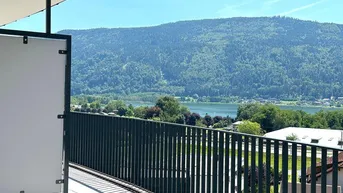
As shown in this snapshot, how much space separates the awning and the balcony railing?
168 cm

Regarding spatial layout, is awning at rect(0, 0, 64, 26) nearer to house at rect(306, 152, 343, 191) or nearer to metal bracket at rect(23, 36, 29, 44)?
metal bracket at rect(23, 36, 29, 44)

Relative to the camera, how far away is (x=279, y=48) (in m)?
46.7

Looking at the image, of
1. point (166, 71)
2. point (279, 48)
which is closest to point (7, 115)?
point (166, 71)

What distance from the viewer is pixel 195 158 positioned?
12.7ft

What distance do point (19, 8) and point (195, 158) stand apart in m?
3.21

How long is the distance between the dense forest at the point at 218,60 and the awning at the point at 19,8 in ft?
74.3

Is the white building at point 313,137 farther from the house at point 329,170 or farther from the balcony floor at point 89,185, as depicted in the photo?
the balcony floor at point 89,185

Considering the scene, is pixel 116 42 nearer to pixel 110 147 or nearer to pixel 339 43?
pixel 339 43

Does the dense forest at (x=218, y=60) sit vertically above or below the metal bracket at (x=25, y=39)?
above

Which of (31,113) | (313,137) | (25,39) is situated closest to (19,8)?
(25,39)

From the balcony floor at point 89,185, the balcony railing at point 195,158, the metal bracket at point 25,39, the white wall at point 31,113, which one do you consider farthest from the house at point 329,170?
the metal bracket at point 25,39

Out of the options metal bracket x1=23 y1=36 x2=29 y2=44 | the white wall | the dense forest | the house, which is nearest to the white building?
the house

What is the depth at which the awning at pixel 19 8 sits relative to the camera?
4602mm

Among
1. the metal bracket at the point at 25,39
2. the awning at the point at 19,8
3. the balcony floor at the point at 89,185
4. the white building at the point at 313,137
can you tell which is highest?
the awning at the point at 19,8
